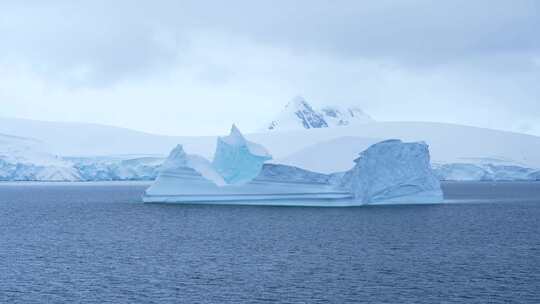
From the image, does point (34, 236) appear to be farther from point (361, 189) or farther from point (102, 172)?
point (102, 172)

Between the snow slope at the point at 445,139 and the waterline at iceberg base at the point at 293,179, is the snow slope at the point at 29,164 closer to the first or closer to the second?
the snow slope at the point at 445,139

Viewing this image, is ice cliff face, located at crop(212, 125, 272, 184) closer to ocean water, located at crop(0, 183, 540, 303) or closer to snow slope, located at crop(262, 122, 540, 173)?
ocean water, located at crop(0, 183, 540, 303)

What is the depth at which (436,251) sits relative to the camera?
27250 mm

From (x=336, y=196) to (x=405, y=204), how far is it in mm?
10137

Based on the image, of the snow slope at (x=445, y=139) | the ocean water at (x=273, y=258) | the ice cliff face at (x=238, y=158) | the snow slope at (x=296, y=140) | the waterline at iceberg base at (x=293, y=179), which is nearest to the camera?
the ocean water at (x=273, y=258)

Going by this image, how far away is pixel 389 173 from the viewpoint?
145ft

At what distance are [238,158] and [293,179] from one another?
6.41m

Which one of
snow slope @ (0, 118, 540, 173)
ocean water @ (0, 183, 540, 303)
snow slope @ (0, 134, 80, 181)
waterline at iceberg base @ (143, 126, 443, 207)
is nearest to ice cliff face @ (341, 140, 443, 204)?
waterline at iceberg base @ (143, 126, 443, 207)

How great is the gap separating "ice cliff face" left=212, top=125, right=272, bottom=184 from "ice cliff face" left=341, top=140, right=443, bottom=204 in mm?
6957

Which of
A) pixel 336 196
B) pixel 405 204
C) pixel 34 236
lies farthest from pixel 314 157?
pixel 34 236

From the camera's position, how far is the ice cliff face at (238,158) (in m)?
48.0

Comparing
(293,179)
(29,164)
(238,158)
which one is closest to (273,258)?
(293,179)

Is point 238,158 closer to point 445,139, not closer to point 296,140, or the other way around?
point 296,140

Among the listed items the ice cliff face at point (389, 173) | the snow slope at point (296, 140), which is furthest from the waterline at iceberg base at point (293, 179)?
the snow slope at point (296, 140)
